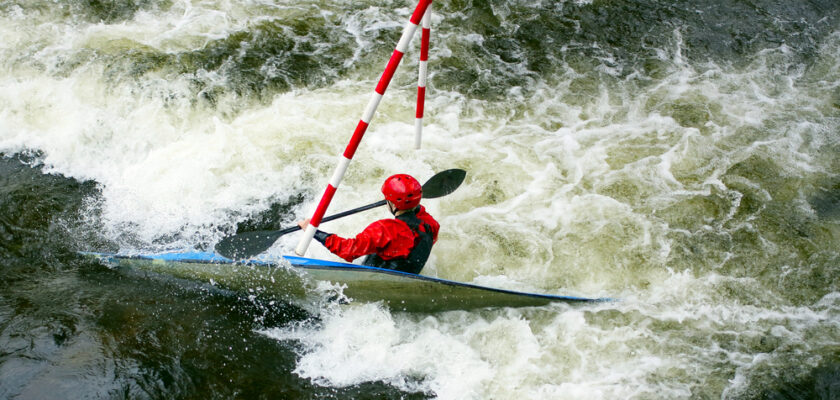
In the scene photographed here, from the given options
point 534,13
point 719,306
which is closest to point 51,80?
point 534,13

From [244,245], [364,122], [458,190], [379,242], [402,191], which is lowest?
[458,190]

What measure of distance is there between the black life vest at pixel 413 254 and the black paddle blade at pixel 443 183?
0.85 meters

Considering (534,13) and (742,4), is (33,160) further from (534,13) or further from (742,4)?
(742,4)

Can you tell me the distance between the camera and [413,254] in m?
3.98

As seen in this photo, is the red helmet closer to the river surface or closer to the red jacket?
the red jacket

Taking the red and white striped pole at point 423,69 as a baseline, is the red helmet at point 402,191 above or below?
below

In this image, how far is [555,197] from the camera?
5.18m

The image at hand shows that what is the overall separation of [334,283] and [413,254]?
Answer: 0.56m

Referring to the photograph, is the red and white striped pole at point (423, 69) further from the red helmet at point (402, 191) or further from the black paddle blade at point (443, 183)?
the red helmet at point (402, 191)

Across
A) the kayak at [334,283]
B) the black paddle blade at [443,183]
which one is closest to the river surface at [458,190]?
the kayak at [334,283]

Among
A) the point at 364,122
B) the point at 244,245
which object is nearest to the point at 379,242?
the point at 364,122

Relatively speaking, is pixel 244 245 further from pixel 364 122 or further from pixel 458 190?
pixel 458 190

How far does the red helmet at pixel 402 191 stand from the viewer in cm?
383

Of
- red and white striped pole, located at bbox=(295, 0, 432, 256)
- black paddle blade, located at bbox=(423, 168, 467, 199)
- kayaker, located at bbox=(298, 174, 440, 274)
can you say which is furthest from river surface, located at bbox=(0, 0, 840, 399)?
red and white striped pole, located at bbox=(295, 0, 432, 256)
